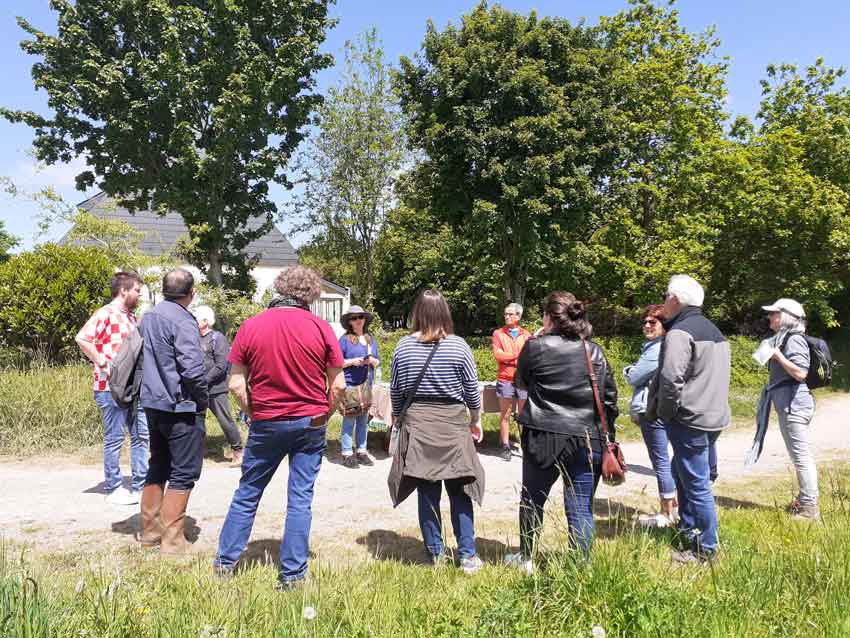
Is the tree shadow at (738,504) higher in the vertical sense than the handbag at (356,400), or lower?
lower

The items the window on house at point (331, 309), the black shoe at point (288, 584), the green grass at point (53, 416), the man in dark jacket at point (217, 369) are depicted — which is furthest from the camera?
the window on house at point (331, 309)

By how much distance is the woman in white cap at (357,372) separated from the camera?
7.16 meters

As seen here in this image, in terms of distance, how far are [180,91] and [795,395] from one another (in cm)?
2019

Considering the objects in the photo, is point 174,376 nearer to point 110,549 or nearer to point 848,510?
point 110,549

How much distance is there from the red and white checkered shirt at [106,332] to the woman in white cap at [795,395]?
600cm

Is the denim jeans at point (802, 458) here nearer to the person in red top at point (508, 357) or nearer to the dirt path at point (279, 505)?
Answer: the dirt path at point (279, 505)

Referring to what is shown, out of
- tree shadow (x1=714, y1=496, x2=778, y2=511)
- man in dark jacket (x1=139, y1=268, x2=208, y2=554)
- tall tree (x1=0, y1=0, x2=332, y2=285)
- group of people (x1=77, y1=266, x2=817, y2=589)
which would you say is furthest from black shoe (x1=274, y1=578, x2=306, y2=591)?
tall tree (x1=0, y1=0, x2=332, y2=285)

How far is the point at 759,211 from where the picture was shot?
1928cm

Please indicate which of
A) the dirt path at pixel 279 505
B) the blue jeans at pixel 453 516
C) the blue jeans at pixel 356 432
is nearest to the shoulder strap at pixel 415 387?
the blue jeans at pixel 453 516

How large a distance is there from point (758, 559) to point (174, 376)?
410 centimetres

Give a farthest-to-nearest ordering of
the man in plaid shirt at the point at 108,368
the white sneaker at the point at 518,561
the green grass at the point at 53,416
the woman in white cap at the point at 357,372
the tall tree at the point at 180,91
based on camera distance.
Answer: the tall tree at the point at 180,91 < the green grass at the point at 53,416 < the woman in white cap at the point at 357,372 < the man in plaid shirt at the point at 108,368 < the white sneaker at the point at 518,561

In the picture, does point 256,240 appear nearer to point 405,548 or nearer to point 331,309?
point 331,309

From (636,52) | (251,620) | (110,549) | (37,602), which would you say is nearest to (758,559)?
(251,620)

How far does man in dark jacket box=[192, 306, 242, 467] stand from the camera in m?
7.01
